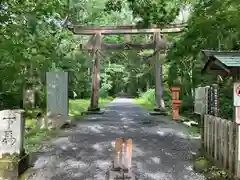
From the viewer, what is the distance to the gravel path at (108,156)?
21.6 ft

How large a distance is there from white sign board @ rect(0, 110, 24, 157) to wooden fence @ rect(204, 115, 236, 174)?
12.3 ft

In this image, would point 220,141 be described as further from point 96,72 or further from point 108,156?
point 96,72

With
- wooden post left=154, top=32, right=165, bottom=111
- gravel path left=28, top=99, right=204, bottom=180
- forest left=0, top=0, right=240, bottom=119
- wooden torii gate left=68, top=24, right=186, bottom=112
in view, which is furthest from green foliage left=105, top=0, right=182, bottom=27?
wooden post left=154, top=32, right=165, bottom=111

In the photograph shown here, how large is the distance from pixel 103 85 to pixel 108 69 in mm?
2043

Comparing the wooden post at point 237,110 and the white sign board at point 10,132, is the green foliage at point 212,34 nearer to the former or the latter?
the wooden post at point 237,110

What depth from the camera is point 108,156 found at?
7902 millimetres

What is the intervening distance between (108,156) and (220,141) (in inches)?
107

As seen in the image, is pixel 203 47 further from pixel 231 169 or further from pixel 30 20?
pixel 231 169

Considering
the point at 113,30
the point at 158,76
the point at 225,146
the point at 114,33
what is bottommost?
the point at 225,146

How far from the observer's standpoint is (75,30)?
761 inches

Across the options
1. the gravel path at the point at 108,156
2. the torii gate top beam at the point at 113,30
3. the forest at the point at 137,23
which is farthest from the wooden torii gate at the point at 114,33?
the gravel path at the point at 108,156

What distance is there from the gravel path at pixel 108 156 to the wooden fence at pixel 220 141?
55cm

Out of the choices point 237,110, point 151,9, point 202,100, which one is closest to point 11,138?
point 237,110

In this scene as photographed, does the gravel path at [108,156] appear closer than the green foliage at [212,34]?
Yes
